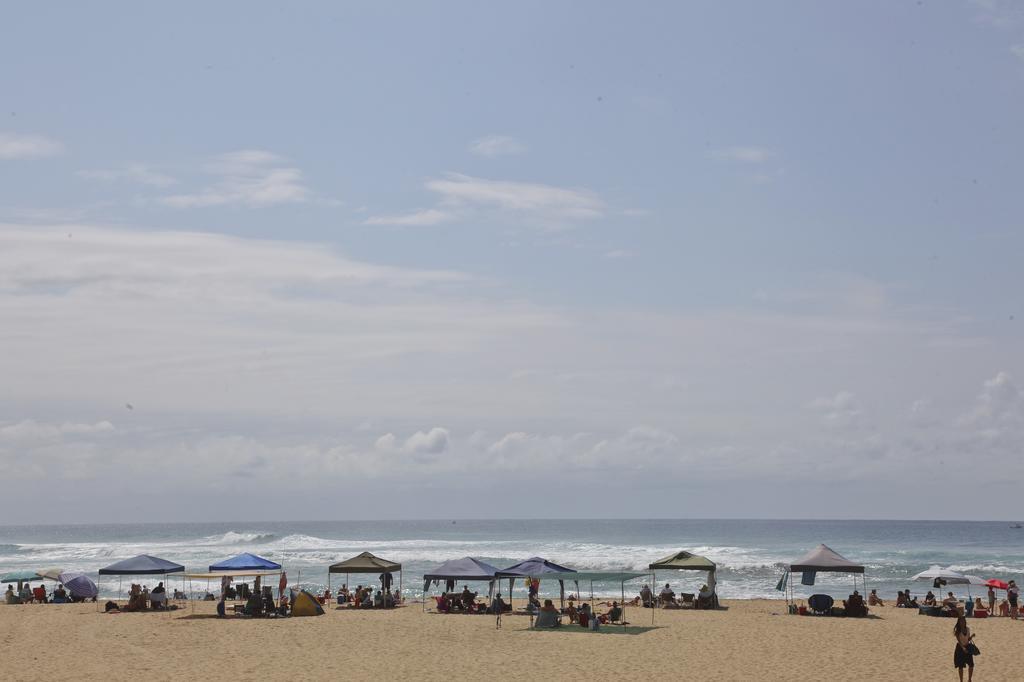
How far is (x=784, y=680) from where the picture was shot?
53.6 feet

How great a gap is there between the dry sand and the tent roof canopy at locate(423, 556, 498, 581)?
1139 mm

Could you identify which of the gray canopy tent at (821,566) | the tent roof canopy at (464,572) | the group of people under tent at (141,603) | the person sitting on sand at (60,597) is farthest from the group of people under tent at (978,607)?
the person sitting on sand at (60,597)

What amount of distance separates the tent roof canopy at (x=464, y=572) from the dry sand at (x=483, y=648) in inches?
44.9

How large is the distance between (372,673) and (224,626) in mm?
8684

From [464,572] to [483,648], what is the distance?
7177 millimetres

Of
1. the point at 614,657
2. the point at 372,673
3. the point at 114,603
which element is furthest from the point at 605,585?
the point at 372,673

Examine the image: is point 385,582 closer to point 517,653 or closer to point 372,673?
point 517,653

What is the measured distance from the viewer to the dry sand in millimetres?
17156

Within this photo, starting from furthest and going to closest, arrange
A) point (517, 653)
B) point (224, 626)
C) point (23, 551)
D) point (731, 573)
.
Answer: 1. point (23, 551)
2. point (731, 573)
3. point (224, 626)
4. point (517, 653)

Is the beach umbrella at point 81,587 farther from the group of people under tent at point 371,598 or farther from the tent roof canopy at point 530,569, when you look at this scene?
the tent roof canopy at point 530,569

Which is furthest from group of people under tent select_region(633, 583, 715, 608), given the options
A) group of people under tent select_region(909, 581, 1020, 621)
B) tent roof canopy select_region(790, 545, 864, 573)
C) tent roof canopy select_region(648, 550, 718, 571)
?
group of people under tent select_region(909, 581, 1020, 621)

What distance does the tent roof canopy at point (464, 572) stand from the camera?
27.3 m

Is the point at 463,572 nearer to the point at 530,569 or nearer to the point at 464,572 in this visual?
the point at 464,572

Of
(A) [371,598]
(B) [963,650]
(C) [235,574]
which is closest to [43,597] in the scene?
(C) [235,574]
